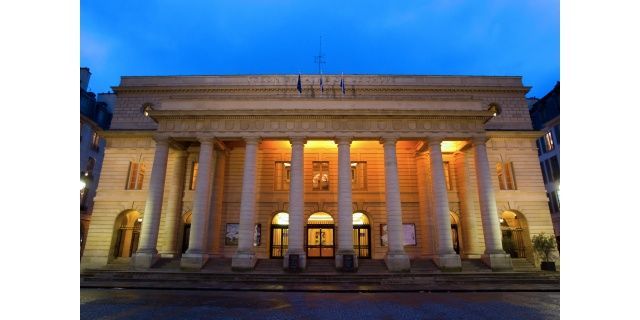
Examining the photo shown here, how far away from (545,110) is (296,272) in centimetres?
3305

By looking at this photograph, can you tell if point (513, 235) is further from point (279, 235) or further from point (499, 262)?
point (279, 235)

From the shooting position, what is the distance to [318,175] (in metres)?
26.8

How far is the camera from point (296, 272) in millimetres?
20062

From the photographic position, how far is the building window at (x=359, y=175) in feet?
87.4

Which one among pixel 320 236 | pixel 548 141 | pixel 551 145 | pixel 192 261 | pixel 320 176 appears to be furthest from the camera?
pixel 548 141

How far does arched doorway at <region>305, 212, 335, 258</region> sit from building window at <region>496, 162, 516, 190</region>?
43.1ft

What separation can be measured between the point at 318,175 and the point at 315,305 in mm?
15753

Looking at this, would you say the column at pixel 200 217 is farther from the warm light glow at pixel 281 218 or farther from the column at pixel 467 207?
the column at pixel 467 207

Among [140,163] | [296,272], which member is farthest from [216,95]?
[296,272]

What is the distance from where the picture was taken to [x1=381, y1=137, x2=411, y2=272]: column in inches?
808

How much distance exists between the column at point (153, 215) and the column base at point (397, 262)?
14571 mm

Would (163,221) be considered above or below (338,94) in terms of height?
below

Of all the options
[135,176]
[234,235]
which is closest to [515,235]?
[234,235]
